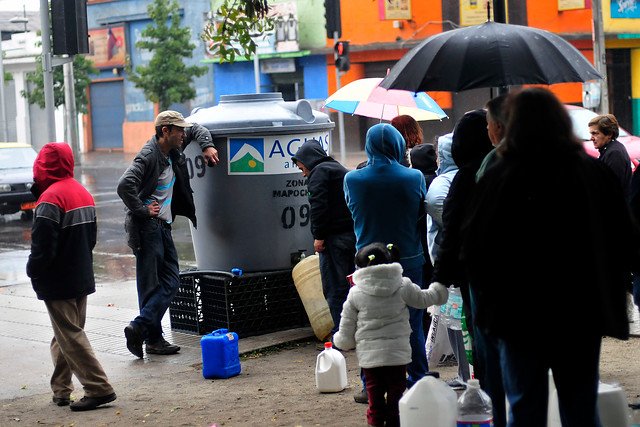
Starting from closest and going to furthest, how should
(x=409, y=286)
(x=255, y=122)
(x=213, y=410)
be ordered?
(x=409, y=286) → (x=213, y=410) → (x=255, y=122)

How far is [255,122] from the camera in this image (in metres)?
9.12

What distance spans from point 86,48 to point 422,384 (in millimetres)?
10503

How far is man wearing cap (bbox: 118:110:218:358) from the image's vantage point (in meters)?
8.39

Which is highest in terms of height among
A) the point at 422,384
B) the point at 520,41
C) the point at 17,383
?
the point at 520,41

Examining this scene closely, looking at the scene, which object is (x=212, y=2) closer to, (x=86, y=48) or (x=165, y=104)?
(x=165, y=104)

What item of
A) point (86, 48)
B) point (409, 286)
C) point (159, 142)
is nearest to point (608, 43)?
point (86, 48)

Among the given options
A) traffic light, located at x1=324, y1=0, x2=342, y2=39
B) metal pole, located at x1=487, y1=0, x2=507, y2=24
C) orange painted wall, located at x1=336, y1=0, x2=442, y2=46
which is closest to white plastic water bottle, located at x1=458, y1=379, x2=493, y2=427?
metal pole, located at x1=487, y1=0, x2=507, y2=24

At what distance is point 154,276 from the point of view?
8.53 m

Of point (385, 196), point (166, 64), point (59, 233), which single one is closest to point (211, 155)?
point (59, 233)

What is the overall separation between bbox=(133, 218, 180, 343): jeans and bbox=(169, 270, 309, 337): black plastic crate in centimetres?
43

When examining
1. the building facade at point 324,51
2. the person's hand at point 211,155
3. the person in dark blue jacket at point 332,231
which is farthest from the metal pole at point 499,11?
the building facade at point 324,51

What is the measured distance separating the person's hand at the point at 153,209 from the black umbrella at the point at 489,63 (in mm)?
2176

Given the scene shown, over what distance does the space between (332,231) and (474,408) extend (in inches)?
103

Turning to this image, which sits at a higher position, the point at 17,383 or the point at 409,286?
the point at 409,286
